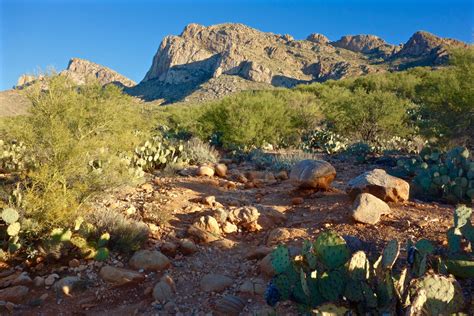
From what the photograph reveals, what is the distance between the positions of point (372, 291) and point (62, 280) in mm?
3238

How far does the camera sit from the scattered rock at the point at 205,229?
528 cm

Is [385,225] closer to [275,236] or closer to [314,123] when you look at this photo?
[275,236]

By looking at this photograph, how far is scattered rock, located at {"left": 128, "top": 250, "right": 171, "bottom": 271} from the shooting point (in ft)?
14.9

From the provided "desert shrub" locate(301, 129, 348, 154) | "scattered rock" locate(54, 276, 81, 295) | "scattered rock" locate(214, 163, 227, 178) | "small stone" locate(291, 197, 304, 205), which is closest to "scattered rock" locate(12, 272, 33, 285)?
"scattered rock" locate(54, 276, 81, 295)

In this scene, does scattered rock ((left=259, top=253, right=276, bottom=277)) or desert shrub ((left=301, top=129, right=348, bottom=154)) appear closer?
scattered rock ((left=259, top=253, right=276, bottom=277))

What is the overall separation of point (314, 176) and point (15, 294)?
16.4 feet

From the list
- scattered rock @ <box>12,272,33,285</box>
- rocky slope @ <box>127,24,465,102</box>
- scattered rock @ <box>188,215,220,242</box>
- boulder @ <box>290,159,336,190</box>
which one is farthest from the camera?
rocky slope @ <box>127,24,465,102</box>

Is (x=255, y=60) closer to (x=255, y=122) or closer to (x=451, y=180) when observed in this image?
(x=255, y=122)

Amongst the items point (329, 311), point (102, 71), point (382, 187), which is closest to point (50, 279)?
point (329, 311)

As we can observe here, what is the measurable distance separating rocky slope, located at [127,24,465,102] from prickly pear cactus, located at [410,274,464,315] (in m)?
58.5

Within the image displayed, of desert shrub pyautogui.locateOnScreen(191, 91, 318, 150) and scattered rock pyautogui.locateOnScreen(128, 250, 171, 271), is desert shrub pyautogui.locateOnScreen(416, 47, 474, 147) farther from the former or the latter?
scattered rock pyautogui.locateOnScreen(128, 250, 171, 271)

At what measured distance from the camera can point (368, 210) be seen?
510cm

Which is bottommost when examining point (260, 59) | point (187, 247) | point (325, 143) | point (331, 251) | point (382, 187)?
point (187, 247)

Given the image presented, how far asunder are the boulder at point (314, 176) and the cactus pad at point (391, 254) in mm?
3845
